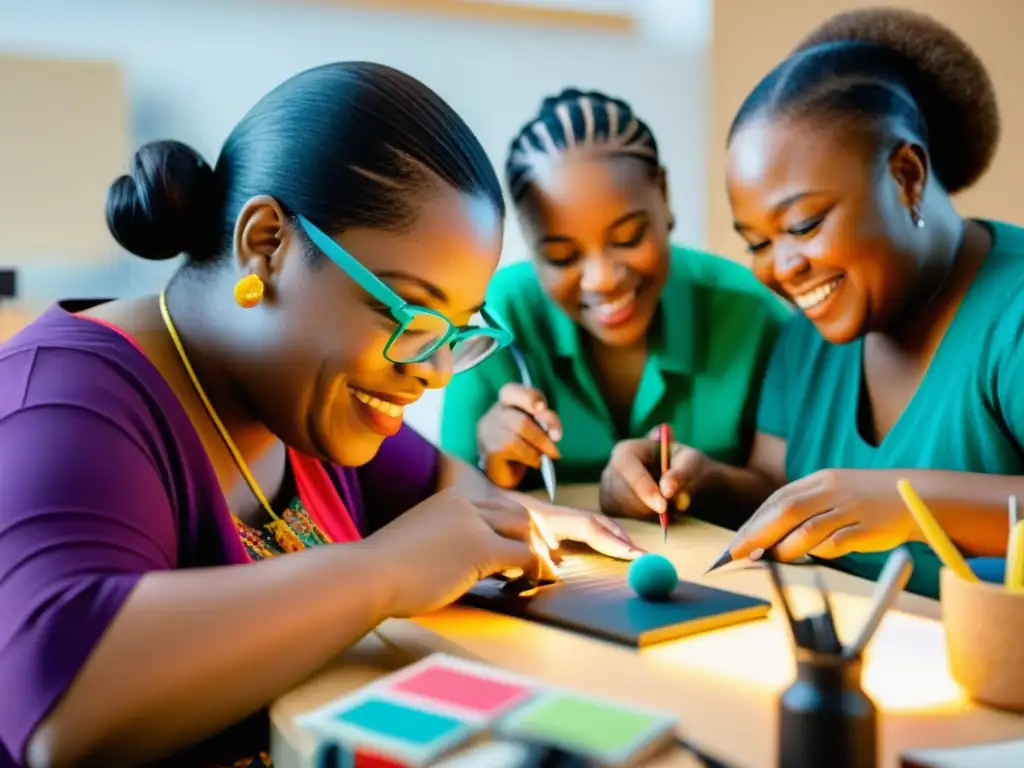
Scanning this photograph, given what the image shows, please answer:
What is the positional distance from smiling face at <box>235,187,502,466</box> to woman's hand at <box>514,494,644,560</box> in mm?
255

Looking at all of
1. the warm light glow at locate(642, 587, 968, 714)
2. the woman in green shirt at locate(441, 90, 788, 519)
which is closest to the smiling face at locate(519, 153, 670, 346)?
the woman in green shirt at locate(441, 90, 788, 519)

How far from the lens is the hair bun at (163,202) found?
0.87 metres

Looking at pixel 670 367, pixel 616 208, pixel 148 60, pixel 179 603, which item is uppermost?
pixel 148 60

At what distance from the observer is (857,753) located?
1.63ft

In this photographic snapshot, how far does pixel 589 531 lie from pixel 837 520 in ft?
0.83

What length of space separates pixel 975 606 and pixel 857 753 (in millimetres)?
189

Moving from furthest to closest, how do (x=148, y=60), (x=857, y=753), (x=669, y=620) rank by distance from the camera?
1. (x=148, y=60)
2. (x=669, y=620)
3. (x=857, y=753)

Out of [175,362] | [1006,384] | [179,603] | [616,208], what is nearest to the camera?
[179,603]

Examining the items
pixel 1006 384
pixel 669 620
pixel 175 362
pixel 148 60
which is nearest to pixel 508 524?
pixel 669 620

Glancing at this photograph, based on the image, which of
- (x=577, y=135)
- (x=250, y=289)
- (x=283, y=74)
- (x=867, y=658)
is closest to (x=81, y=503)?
(x=250, y=289)

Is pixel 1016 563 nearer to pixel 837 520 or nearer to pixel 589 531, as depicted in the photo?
pixel 837 520

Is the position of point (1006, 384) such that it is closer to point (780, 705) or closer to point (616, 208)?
point (616, 208)

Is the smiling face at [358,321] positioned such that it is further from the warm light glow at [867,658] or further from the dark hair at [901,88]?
the dark hair at [901,88]

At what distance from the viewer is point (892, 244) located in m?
1.15
